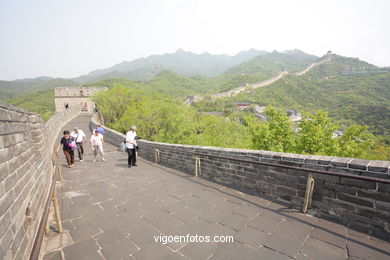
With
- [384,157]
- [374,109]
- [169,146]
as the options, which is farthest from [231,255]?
[374,109]

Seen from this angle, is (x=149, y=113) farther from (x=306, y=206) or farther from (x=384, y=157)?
(x=384, y=157)

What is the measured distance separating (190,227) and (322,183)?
2.50 meters

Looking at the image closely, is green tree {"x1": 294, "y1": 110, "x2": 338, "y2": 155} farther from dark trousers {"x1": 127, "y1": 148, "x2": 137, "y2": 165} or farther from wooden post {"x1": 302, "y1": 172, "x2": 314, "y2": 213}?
dark trousers {"x1": 127, "y1": 148, "x2": 137, "y2": 165}

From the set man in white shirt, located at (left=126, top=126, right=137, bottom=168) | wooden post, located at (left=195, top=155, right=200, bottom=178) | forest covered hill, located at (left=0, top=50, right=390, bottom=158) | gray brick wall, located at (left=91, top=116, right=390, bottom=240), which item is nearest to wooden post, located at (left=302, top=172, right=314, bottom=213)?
gray brick wall, located at (left=91, top=116, right=390, bottom=240)

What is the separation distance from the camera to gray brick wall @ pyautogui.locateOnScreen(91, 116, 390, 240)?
112 inches

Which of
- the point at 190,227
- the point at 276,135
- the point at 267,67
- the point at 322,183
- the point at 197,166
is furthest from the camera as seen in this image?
the point at 267,67

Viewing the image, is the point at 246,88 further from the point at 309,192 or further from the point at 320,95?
the point at 309,192

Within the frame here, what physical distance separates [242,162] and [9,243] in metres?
4.21

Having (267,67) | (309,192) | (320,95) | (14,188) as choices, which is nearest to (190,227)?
(309,192)

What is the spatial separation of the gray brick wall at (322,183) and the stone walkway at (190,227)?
0.24 meters

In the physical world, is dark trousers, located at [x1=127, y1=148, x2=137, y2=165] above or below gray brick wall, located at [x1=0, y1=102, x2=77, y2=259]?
below

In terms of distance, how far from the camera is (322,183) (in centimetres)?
342

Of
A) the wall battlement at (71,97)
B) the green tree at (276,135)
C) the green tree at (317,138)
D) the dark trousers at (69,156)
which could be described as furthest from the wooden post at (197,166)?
the wall battlement at (71,97)

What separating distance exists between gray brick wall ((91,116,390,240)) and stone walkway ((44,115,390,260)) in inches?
9.6
